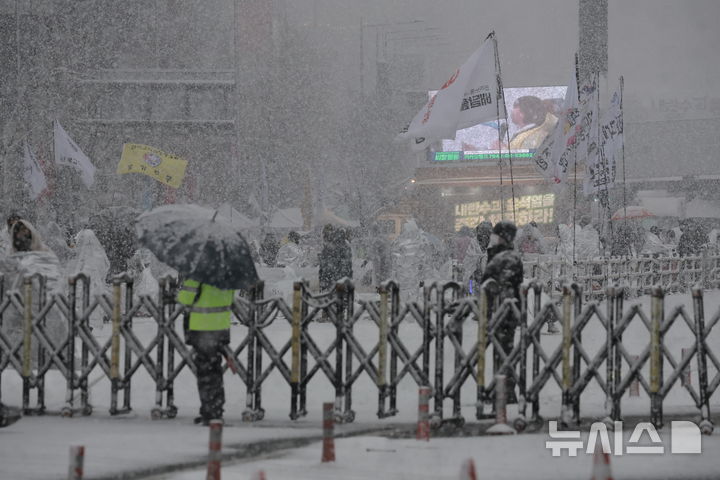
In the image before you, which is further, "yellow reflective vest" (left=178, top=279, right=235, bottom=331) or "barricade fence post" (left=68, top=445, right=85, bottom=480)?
"yellow reflective vest" (left=178, top=279, right=235, bottom=331)

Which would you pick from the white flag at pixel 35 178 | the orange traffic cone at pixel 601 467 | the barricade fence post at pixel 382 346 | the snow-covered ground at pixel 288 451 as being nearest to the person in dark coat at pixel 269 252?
the white flag at pixel 35 178

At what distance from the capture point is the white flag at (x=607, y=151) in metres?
21.6

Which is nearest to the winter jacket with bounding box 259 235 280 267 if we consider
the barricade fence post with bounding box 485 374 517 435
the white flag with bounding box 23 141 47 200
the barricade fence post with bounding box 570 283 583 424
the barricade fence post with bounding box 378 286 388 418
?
the white flag with bounding box 23 141 47 200

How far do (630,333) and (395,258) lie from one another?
544 centimetres

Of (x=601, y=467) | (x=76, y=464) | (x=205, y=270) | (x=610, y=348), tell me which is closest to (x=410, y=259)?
(x=610, y=348)

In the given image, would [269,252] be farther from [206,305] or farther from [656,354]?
[656,354]

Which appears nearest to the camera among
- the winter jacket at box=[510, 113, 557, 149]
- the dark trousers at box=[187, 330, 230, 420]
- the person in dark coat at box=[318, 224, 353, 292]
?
the dark trousers at box=[187, 330, 230, 420]

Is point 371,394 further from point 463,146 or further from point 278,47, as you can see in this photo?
point 278,47

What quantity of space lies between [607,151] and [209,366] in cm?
1514

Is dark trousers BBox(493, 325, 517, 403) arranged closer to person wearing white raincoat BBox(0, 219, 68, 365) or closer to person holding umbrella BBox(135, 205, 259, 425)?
person holding umbrella BBox(135, 205, 259, 425)

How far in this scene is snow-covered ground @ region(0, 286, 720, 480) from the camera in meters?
6.96
